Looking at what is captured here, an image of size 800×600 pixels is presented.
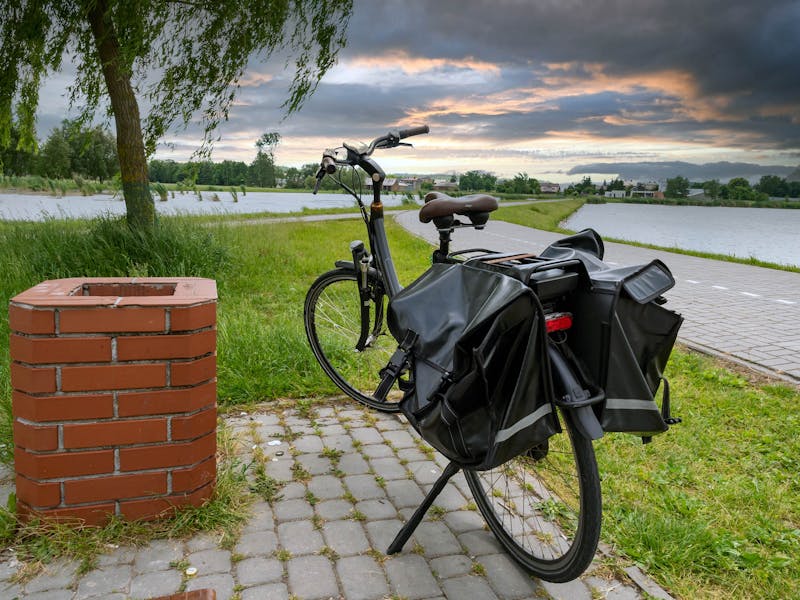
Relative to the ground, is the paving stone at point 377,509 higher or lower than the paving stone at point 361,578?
higher

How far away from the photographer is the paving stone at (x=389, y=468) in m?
3.27

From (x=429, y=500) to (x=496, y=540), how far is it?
34 centimetres

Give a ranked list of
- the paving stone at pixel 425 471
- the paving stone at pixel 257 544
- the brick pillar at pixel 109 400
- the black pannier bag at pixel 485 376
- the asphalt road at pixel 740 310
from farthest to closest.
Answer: the asphalt road at pixel 740 310 → the paving stone at pixel 425 471 → the paving stone at pixel 257 544 → the brick pillar at pixel 109 400 → the black pannier bag at pixel 485 376

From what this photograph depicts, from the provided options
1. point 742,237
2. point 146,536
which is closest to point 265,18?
point 146,536

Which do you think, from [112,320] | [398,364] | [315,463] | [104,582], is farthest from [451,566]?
[112,320]

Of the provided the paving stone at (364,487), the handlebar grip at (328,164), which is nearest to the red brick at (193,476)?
the paving stone at (364,487)

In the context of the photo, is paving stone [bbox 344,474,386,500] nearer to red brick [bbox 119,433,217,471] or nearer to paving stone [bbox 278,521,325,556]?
paving stone [bbox 278,521,325,556]

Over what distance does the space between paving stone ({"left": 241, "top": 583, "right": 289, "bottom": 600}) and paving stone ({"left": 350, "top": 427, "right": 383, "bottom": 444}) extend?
1384mm

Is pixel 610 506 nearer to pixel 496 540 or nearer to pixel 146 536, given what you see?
pixel 496 540

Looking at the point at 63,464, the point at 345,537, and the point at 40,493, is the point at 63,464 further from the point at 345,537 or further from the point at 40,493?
the point at 345,537

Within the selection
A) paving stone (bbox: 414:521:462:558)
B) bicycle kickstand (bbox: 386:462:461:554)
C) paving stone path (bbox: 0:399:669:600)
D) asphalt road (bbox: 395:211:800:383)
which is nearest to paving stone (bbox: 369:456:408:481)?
Answer: paving stone path (bbox: 0:399:669:600)

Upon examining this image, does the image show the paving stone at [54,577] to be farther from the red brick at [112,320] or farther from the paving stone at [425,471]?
the paving stone at [425,471]

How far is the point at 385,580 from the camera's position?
2416 millimetres

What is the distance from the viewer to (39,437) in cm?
248
